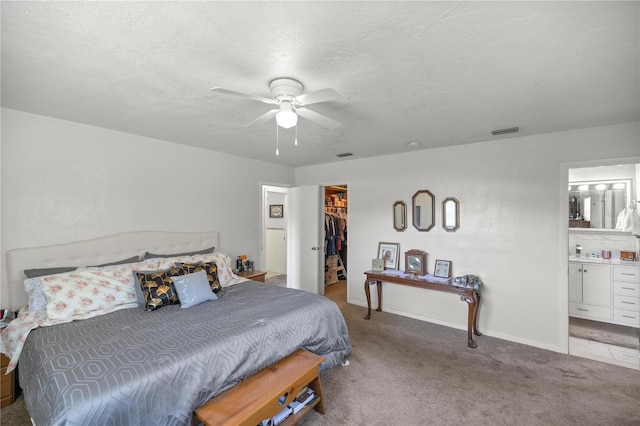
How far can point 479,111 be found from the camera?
8.37ft

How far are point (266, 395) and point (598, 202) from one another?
5.20 metres

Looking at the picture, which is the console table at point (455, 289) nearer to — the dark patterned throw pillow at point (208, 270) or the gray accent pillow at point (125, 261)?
the dark patterned throw pillow at point (208, 270)

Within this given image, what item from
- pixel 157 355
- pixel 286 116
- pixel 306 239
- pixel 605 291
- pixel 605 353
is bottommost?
pixel 605 353

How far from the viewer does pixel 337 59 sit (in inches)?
66.7

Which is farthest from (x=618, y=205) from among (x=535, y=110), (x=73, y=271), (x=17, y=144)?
(x=17, y=144)

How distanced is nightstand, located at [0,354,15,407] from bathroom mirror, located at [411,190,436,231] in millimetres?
4379

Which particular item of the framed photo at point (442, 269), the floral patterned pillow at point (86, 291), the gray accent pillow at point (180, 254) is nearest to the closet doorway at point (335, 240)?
the framed photo at point (442, 269)

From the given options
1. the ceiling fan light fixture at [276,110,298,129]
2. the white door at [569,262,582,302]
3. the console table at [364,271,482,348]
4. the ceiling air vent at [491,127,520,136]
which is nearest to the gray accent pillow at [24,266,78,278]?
the ceiling fan light fixture at [276,110,298,129]

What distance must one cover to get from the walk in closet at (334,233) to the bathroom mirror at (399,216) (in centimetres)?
173

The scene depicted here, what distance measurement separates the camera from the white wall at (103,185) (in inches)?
101

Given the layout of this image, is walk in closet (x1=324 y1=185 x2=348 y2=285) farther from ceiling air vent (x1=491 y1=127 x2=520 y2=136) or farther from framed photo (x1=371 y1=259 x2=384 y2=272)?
ceiling air vent (x1=491 y1=127 x2=520 y2=136)

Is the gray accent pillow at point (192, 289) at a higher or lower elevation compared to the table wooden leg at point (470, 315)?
higher

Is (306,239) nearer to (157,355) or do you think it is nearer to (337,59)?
(157,355)

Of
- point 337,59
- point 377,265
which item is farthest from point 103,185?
point 377,265
